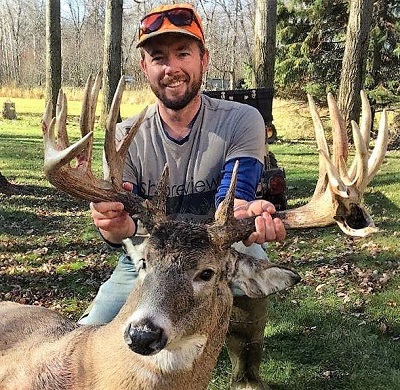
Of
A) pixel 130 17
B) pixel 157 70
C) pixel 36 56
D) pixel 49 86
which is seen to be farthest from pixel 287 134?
pixel 36 56

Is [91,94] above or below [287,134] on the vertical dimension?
above

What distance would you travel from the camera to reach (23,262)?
7305 millimetres

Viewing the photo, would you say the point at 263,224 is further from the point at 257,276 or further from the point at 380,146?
the point at 380,146

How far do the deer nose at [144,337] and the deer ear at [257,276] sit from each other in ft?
2.74

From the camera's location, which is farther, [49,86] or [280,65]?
[280,65]

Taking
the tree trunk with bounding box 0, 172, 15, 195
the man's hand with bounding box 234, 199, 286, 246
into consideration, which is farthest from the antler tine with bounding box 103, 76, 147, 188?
the tree trunk with bounding box 0, 172, 15, 195

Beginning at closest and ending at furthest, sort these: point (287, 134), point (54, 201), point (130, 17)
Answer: point (54, 201)
point (287, 134)
point (130, 17)

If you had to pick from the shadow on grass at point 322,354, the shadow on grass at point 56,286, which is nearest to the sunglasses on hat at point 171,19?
the shadow on grass at point 322,354

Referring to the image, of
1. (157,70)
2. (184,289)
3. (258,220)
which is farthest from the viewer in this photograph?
(157,70)

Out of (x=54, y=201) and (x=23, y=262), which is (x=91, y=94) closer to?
(x=23, y=262)

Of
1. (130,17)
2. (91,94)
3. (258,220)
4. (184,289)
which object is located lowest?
(184,289)

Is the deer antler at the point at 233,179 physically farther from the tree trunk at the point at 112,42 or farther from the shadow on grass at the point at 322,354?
the tree trunk at the point at 112,42

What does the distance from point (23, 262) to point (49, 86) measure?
42.5ft

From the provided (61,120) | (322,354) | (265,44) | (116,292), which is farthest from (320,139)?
(265,44)
